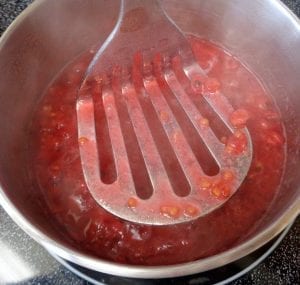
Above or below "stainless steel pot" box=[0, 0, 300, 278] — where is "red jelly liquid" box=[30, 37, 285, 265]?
below

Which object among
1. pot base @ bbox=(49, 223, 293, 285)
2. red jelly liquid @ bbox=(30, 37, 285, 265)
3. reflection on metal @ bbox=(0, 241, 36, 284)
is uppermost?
red jelly liquid @ bbox=(30, 37, 285, 265)

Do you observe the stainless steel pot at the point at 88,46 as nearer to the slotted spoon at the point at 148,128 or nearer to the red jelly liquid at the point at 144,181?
the red jelly liquid at the point at 144,181

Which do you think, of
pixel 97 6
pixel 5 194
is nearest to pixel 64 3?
pixel 97 6

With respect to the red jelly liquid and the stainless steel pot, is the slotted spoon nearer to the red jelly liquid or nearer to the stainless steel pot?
the red jelly liquid

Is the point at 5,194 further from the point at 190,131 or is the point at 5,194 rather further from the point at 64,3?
the point at 64,3

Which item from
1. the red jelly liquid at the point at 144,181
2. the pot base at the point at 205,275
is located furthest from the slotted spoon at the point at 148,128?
the pot base at the point at 205,275

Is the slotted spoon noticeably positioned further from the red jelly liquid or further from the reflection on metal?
the reflection on metal

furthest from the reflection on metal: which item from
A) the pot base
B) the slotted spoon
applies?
the slotted spoon
